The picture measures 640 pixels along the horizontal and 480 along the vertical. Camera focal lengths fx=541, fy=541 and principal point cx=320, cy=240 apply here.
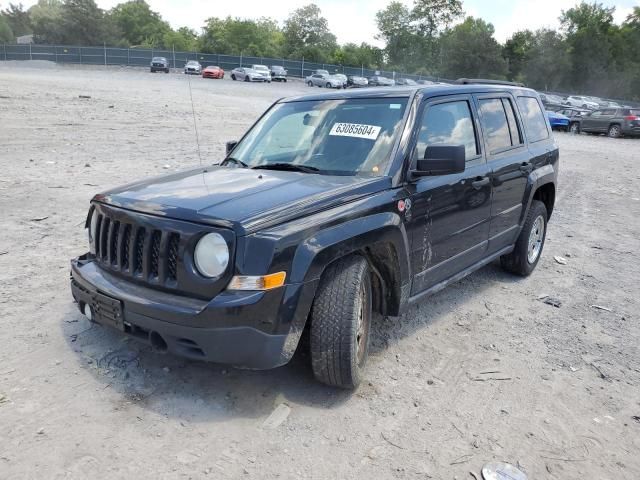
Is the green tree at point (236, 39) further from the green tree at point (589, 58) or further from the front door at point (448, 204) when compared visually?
the front door at point (448, 204)

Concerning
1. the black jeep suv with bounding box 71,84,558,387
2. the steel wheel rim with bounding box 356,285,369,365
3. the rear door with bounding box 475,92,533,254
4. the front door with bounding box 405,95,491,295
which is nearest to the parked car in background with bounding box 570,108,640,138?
the rear door with bounding box 475,92,533,254

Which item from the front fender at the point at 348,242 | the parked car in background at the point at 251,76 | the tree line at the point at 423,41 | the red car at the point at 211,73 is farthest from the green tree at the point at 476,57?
the front fender at the point at 348,242

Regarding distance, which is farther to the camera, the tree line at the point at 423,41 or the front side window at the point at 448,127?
the tree line at the point at 423,41

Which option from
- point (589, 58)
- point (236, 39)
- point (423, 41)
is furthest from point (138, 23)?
point (589, 58)

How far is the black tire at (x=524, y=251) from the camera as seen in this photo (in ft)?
18.2

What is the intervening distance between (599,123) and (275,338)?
94.9 feet

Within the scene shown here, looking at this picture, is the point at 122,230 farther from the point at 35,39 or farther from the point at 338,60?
the point at 35,39

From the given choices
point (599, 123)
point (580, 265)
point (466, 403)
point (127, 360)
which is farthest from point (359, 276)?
point (599, 123)

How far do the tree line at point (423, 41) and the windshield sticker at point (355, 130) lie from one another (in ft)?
251

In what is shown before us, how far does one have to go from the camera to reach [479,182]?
447 cm

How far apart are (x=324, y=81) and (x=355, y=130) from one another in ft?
165

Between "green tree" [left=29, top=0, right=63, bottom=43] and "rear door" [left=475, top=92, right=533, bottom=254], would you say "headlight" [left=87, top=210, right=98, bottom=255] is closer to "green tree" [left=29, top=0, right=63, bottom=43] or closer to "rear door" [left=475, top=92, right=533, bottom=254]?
"rear door" [left=475, top=92, right=533, bottom=254]

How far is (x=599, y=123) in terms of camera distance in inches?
1073

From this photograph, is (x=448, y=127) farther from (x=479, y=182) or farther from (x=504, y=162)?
(x=504, y=162)
